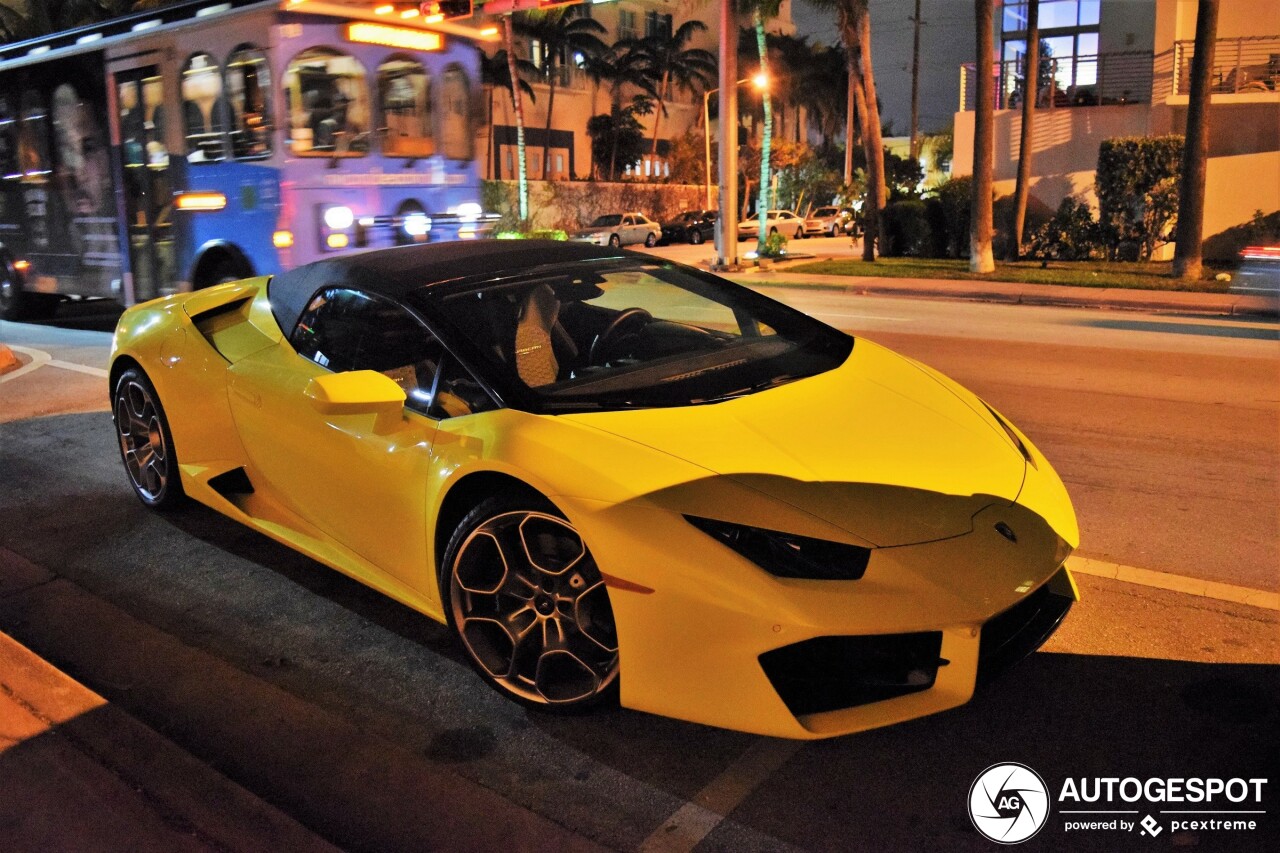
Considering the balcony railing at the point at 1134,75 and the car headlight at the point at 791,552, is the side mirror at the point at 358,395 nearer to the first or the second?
the car headlight at the point at 791,552

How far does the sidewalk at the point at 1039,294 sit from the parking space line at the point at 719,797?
11532mm

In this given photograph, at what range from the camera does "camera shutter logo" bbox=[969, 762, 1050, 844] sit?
9.08ft

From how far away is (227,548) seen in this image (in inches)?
199

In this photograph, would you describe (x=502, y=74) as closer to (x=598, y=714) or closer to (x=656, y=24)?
(x=656, y=24)

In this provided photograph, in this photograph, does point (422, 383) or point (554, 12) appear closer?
point (422, 383)

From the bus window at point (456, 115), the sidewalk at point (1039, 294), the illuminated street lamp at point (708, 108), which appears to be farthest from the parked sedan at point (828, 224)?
the bus window at point (456, 115)

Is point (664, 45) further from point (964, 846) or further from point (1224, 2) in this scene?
point (964, 846)

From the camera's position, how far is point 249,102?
10.2 meters

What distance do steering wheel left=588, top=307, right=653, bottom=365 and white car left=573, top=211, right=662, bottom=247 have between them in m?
32.2

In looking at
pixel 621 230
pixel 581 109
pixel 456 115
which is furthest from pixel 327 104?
pixel 581 109

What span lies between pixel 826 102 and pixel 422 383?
66.4 meters

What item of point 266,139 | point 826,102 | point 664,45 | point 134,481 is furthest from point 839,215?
point 134,481

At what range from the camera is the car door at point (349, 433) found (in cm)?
367
